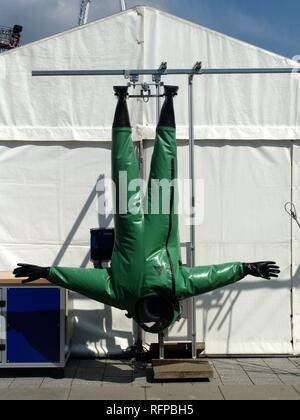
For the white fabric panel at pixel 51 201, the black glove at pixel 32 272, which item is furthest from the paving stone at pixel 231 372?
the black glove at pixel 32 272

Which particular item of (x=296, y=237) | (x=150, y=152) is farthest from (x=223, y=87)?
(x=296, y=237)

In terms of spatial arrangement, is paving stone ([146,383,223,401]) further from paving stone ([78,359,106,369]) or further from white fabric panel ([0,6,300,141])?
white fabric panel ([0,6,300,141])

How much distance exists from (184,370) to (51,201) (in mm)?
2685

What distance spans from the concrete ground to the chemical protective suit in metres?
0.70

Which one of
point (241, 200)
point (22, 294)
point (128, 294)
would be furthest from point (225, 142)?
point (22, 294)

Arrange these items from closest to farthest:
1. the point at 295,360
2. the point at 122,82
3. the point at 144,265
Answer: the point at 144,265, the point at 295,360, the point at 122,82

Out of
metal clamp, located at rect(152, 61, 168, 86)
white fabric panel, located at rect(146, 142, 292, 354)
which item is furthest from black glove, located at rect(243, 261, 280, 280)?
metal clamp, located at rect(152, 61, 168, 86)

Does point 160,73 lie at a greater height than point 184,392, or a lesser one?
greater

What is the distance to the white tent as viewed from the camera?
297 inches

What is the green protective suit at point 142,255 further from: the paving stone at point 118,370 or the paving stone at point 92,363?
the paving stone at point 92,363

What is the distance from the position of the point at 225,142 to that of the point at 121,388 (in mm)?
3249

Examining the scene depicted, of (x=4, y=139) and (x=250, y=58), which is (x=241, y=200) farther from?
(x=4, y=139)

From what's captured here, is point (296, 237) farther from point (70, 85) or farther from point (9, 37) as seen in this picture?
point (9, 37)

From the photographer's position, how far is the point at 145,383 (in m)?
6.42
